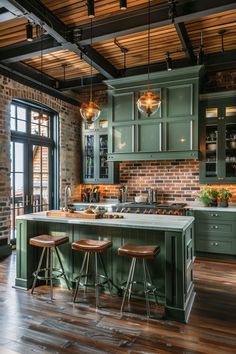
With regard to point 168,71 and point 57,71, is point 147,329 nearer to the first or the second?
point 168,71

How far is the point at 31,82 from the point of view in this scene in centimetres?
529

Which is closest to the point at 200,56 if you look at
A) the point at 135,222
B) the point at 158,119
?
the point at 158,119

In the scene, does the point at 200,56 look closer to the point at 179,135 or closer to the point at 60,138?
the point at 179,135

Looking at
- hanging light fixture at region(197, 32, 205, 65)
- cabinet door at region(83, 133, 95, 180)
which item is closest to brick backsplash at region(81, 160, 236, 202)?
cabinet door at region(83, 133, 95, 180)

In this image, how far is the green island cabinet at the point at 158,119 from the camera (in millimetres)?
4887

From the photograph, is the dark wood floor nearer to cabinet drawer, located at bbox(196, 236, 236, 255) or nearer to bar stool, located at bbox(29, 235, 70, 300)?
bar stool, located at bbox(29, 235, 70, 300)

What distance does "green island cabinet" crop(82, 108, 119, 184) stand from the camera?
6031 millimetres

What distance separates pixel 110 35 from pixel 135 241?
265cm

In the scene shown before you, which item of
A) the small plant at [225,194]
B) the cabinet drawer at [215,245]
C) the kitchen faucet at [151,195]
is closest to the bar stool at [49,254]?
the cabinet drawer at [215,245]

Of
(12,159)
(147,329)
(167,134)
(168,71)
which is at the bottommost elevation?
(147,329)

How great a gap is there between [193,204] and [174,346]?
3.40m

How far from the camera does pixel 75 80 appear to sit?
5770mm

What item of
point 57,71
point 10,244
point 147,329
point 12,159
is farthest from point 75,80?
point 147,329

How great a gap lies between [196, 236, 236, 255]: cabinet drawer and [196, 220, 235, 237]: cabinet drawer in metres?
0.11
